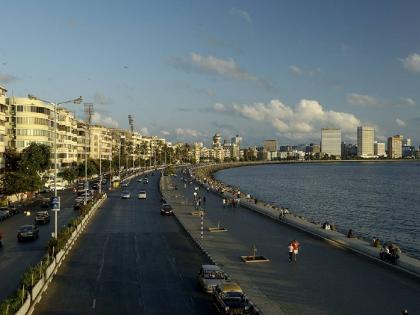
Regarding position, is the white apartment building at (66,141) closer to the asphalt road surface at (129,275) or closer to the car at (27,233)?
the asphalt road surface at (129,275)

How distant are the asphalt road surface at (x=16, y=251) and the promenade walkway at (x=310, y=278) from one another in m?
11.9

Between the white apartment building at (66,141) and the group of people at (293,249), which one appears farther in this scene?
the white apartment building at (66,141)

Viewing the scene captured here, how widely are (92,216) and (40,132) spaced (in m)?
51.8

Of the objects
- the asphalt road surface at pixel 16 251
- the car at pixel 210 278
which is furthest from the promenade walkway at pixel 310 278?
the asphalt road surface at pixel 16 251

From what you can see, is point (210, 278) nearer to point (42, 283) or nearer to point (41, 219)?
point (42, 283)

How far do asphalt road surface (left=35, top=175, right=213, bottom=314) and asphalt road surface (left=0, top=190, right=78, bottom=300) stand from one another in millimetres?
2285

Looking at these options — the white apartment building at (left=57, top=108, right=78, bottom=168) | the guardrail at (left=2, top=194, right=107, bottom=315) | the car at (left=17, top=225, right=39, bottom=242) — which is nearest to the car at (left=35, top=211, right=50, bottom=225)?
the car at (left=17, top=225, right=39, bottom=242)

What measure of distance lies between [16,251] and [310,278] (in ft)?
69.0

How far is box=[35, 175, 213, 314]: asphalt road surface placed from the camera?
74.5ft

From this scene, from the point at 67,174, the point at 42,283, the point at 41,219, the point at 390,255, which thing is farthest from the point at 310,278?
the point at 67,174

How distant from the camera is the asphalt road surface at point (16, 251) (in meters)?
27.6

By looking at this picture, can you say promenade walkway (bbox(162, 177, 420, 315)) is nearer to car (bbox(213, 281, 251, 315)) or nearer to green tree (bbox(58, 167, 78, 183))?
car (bbox(213, 281, 251, 315))

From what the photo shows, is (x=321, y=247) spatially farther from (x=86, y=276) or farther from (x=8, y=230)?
(x=8, y=230)

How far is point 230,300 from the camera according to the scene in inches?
839
